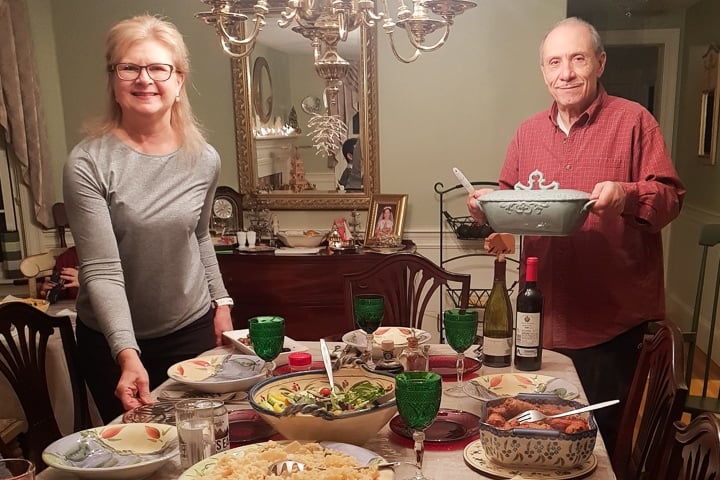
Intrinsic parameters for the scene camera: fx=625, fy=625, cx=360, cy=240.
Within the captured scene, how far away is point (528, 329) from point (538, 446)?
514 millimetres

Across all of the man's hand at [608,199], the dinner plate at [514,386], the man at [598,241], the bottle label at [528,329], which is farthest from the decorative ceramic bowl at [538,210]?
the dinner plate at [514,386]

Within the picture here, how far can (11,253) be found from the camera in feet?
10.8

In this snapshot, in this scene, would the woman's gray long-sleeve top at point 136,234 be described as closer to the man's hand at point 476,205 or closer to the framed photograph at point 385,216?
the man's hand at point 476,205

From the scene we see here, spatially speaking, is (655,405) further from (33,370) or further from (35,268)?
(35,268)

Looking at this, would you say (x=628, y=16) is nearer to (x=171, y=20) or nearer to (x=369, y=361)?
(x=171, y=20)

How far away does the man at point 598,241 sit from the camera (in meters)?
1.80

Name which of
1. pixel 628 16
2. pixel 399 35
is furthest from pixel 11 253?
pixel 628 16

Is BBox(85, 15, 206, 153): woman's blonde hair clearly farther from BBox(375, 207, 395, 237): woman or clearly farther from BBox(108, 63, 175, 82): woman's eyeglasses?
BBox(375, 207, 395, 237): woman

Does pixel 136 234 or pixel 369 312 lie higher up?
pixel 136 234

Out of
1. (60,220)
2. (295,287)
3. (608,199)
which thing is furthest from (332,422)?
(60,220)

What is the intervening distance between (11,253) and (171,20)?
1.51m

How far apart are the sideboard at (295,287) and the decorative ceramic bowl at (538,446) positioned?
2.08 metres

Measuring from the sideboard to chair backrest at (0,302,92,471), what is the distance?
1.45m

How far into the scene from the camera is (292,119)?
341 cm
